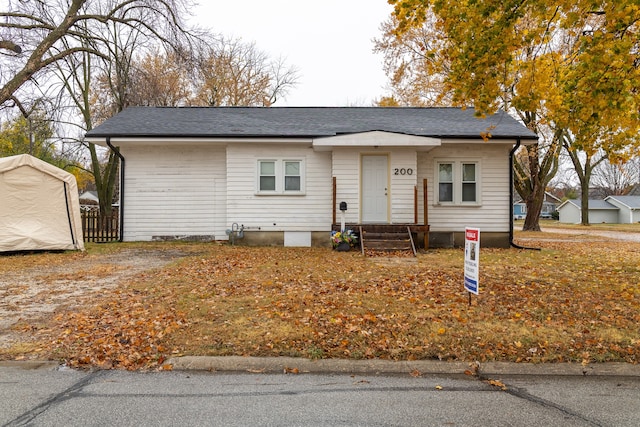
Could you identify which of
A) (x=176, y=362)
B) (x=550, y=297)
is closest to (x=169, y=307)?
(x=176, y=362)

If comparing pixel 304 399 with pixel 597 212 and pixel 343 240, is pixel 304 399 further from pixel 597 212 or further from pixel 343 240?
pixel 597 212

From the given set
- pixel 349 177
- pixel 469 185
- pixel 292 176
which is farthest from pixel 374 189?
pixel 469 185

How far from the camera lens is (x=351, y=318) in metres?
5.41

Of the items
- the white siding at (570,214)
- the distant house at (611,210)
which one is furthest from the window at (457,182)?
the white siding at (570,214)

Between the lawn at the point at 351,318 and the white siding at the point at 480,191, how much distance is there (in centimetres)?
544

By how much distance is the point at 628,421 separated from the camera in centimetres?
316

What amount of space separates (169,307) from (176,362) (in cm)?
188

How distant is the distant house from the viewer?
57.9m

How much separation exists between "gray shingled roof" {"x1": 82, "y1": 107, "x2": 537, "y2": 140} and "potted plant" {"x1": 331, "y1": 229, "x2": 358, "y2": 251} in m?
3.57

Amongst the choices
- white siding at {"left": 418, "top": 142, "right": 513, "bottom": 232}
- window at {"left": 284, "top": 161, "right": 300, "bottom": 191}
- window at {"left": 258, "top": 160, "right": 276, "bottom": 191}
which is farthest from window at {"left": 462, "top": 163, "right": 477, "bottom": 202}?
window at {"left": 258, "top": 160, "right": 276, "bottom": 191}

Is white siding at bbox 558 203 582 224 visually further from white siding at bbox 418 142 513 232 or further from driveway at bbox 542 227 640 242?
white siding at bbox 418 142 513 232

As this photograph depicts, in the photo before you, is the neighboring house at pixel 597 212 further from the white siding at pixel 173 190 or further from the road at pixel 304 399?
the road at pixel 304 399

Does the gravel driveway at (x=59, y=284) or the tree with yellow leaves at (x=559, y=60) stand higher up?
the tree with yellow leaves at (x=559, y=60)

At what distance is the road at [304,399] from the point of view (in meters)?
3.15
